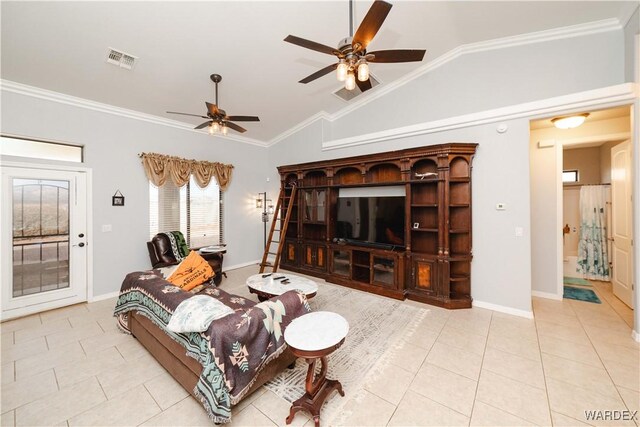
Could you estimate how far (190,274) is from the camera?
298 centimetres

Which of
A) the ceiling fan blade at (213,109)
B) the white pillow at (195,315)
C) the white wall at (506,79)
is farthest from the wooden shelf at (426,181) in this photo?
the white pillow at (195,315)

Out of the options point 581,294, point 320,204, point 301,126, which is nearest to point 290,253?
point 320,204

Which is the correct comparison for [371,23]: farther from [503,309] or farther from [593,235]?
[593,235]

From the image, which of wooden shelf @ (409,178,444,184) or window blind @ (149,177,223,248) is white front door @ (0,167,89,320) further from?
wooden shelf @ (409,178,444,184)

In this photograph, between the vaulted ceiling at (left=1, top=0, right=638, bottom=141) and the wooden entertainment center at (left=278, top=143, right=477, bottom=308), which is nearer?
the vaulted ceiling at (left=1, top=0, right=638, bottom=141)

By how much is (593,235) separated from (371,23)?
19.0 feet

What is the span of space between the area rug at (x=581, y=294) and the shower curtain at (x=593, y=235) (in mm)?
812

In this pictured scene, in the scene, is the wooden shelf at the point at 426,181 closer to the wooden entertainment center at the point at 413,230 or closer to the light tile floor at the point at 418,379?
the wooden entertainment center at the point at 413,230

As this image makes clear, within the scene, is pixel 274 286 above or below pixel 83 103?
below

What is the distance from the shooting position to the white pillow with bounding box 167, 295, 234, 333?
168 cm

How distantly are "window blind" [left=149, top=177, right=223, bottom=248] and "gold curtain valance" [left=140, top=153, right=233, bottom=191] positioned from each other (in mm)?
207

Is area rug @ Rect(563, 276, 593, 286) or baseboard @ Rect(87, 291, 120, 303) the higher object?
area rug @ Rect(563, 276, 593, 286)

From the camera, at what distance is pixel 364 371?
7.30 ft

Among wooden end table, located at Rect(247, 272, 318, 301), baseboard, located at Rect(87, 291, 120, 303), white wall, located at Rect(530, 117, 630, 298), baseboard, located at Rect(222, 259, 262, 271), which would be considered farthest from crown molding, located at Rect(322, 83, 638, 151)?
baseboard, located at Rect(87, 291, 120, 303)
